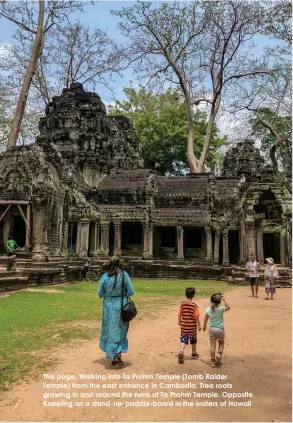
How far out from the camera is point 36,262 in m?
17.1

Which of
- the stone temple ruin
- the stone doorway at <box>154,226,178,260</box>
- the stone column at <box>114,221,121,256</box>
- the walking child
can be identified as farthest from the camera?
the stone doorway at <box>154,226,178,260</box>

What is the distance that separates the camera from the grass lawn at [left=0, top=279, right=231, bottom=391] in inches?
228

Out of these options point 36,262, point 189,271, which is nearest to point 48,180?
point 36,262

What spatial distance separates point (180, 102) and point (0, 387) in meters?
39.5

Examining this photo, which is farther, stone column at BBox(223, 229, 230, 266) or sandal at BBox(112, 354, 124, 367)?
stone column at BBox(223, 229, 230, 266)

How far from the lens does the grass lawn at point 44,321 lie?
579 centimetres

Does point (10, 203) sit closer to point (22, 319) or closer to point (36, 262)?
point (36, 262)

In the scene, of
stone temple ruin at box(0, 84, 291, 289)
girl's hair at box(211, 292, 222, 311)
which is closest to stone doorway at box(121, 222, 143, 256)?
stone temple ruin at box(0, 84, 291, 289)

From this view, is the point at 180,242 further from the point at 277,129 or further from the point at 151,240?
the point at 277,129

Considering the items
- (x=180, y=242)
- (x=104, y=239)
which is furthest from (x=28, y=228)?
(x=180, y=242)

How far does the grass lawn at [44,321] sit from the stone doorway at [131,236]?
891 cm

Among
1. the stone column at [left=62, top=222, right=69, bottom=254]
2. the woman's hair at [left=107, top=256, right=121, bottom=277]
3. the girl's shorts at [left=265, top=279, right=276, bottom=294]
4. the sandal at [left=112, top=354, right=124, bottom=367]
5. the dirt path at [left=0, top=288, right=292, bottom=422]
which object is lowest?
the dirt path at [left=0, top=288, right=292, bottom=422]

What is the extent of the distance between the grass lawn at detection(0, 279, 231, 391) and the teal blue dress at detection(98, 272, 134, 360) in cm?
95

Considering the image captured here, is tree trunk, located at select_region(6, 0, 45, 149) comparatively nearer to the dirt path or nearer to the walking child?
the dirt path
